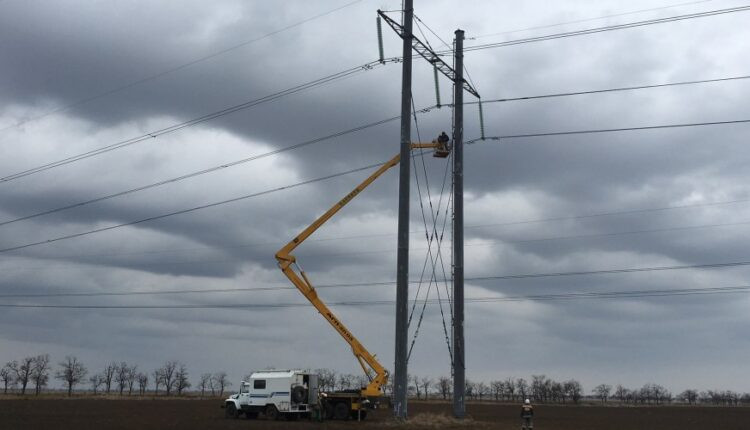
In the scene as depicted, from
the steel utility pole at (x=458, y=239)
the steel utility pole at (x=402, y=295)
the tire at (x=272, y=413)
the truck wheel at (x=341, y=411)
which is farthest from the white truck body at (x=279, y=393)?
the steel utility pole at (x=402, y=295)

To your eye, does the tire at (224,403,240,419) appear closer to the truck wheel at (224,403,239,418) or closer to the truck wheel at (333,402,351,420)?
the truck wheel at (224,403,239,418)

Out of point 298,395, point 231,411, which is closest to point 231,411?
point 231,411

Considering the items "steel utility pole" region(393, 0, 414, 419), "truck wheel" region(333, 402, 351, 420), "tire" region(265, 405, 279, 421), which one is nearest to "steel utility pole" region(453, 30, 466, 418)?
"steel utility pole" region(393, 0, 414, 419)

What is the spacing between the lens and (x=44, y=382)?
167000 mm

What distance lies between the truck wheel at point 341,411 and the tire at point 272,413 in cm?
467

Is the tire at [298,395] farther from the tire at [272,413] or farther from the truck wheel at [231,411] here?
the truck wheel at [231,411]

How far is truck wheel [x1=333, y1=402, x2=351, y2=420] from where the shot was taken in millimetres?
47812

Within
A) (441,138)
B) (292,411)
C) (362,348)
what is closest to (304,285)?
(362,348)

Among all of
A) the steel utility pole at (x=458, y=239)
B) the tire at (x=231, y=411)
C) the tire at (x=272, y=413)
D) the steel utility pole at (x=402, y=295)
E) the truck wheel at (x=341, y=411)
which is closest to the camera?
the steel utility pole at (x=402, y=295)

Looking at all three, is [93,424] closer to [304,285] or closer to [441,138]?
[304,285]

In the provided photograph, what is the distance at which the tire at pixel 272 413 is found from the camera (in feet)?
163

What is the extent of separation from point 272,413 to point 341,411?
220 inches

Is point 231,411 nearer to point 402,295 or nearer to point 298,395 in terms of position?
point 298,395

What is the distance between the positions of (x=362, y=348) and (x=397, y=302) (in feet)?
36.0
